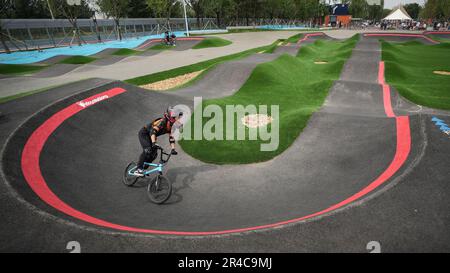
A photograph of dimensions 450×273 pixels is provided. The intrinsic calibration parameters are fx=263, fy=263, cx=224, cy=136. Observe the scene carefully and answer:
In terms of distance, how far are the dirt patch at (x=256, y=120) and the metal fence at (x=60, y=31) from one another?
159 ft

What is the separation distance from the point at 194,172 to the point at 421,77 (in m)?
24.1

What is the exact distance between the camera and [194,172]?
33.6 feet

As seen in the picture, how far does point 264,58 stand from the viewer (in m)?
28.4

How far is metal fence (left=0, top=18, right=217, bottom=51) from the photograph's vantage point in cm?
4641

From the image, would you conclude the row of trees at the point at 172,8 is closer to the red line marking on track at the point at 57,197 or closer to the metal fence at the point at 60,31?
the metal fence at the point at 60,31

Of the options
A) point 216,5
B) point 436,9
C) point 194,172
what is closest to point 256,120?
point 194,172

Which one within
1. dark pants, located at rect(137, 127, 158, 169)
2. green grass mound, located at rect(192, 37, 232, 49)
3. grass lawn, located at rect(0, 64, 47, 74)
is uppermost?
green grass mound, located at rect(192, 37, 232, 49)

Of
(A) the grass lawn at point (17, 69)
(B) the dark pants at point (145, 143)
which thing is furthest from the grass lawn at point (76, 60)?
(B) the dark pants at point (145, 143)

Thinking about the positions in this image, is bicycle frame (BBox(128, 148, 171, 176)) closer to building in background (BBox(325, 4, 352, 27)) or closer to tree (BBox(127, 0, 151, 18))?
tree (BBox(127, 0, 151, 18))

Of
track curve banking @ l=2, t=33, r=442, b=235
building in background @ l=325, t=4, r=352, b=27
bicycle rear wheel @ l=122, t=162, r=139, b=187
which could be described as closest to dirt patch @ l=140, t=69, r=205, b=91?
track curve banking @ l=2, t=33, r=442, b=235

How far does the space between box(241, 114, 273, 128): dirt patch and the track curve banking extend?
242cm

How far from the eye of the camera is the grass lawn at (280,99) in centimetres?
1145

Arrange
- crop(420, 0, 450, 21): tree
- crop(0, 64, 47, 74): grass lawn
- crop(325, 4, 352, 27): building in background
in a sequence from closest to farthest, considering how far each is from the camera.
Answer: crop(0, 64, 47, 74): grass lawn → crop(420, 0, 450, 21): tree → crop(325, 4, 352, 27): building in background

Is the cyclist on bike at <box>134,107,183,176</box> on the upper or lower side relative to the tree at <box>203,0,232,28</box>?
lower
